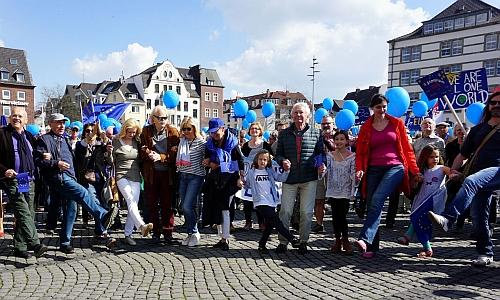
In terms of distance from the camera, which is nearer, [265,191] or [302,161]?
[302,161]

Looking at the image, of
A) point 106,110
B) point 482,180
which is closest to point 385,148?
point 482,180

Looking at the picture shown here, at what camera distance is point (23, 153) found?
597 cm

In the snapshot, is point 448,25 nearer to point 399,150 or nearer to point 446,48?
point 446,48

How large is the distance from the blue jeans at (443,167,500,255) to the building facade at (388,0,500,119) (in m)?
41.4

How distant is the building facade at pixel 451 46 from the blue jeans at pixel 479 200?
136ft

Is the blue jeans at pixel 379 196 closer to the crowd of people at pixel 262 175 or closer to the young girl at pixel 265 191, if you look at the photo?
the crowd of people at pixel 262 175

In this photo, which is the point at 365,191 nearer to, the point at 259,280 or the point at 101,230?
the point at 259,280

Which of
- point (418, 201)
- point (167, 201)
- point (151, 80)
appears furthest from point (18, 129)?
point (151, 80)

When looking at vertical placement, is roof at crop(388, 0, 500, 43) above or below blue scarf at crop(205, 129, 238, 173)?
above

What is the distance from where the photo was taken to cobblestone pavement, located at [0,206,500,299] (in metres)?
4.60

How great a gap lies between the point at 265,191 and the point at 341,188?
106cm

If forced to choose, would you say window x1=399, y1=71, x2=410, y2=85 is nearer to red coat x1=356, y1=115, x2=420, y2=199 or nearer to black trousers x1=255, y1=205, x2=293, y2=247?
red coat x1=356, y1=115, x2=420, y2=199

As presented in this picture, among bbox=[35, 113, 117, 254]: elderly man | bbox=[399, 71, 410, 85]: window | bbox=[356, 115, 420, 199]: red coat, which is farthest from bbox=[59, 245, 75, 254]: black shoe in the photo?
bbox=[399, 71, 410, 85]: window

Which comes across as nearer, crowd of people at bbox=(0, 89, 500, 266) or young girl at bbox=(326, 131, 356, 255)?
crowd of people at bbox=(0, 89, 500, 266)
